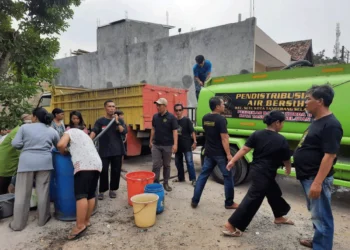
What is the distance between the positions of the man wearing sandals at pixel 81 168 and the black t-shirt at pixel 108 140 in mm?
997

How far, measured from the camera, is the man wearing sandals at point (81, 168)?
3100 mm

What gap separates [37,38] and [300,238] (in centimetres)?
669

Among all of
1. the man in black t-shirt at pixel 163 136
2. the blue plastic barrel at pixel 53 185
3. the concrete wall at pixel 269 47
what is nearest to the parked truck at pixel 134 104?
the man in black t-shirt at pixel 163 136

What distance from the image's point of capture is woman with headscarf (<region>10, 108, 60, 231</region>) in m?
3.31

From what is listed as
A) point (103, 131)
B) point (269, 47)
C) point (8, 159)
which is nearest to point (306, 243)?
point (103, 131)

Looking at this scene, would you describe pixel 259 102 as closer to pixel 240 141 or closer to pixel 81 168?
pixel 240 141

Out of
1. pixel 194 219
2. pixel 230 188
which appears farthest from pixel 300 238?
pixel 194 219

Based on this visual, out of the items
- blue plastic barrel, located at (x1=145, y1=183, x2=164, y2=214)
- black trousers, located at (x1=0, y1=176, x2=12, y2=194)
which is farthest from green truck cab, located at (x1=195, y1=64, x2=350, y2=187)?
black trousers, located at (x1=0, y1=176, x2=12, y2=194)

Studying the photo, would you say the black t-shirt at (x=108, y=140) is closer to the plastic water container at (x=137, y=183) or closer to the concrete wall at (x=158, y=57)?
the plastic water container at (x=137, y=183)

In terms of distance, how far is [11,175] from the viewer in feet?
12.8

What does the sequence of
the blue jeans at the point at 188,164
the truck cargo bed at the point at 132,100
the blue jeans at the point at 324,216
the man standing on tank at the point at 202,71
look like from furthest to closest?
the man standing on tank at the point at 202,71, the truck cargo bed at the point at 132,100, the blue jeans at the point at 188,164, the blue jeans at the point at 324,216

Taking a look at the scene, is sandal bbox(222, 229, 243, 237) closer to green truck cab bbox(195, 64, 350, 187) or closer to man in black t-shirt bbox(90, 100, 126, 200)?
green truck cab bbox(195, 64, 350, 187)

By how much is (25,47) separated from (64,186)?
4.19m

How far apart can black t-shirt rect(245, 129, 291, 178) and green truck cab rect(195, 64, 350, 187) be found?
1434 mm
